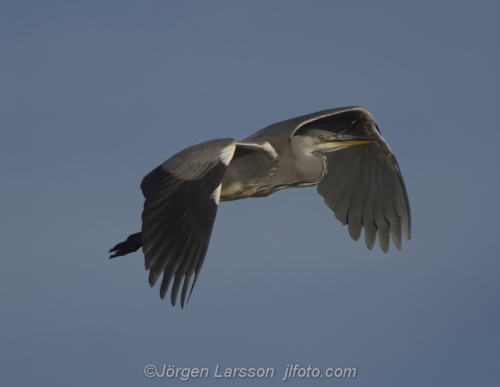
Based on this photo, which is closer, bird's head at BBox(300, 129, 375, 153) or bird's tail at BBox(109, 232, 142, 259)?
bird's tail at BBox(109, 232, 142, 259)

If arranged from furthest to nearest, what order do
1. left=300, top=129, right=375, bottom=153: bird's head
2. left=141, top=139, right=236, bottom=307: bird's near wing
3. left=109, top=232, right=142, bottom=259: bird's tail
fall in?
left=300, top=129, right=375, bottom=153: bird's head → left=109, top=232, right=142, bottom=259: bird's tail → left=141, top=139, right=236, bottom=307: bird's near wing

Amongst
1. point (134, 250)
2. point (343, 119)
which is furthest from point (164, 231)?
point (343, 119)

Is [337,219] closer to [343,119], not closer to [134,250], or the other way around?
[343,119]

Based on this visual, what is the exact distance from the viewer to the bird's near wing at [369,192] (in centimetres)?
1009

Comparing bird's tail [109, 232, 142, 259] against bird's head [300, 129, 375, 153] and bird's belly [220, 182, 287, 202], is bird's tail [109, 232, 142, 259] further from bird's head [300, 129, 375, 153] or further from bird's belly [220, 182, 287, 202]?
bird's head [300, 129, 375, 153]

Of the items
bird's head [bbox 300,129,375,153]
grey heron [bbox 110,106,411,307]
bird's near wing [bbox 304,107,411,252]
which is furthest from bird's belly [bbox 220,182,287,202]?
bird's near wing [bbox 304,107,411,252]

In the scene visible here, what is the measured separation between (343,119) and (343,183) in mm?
795

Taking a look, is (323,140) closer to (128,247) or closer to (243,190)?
(243,190)

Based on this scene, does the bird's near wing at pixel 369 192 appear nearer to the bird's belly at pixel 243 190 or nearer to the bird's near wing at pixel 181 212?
the bird's belly at pixel 243 190

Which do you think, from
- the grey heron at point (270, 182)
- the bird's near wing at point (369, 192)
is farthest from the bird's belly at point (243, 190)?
the bird's near wing at point (369, 192)

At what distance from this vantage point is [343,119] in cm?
979

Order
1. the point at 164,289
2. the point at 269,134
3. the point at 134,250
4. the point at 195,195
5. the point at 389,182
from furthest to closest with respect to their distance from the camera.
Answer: the point at 389,182, the point at 269,134, the point at 134,250, the point at 195,195, the point at 164,289

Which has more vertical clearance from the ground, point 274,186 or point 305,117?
point 305,117

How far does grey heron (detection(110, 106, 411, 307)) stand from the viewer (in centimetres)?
698
